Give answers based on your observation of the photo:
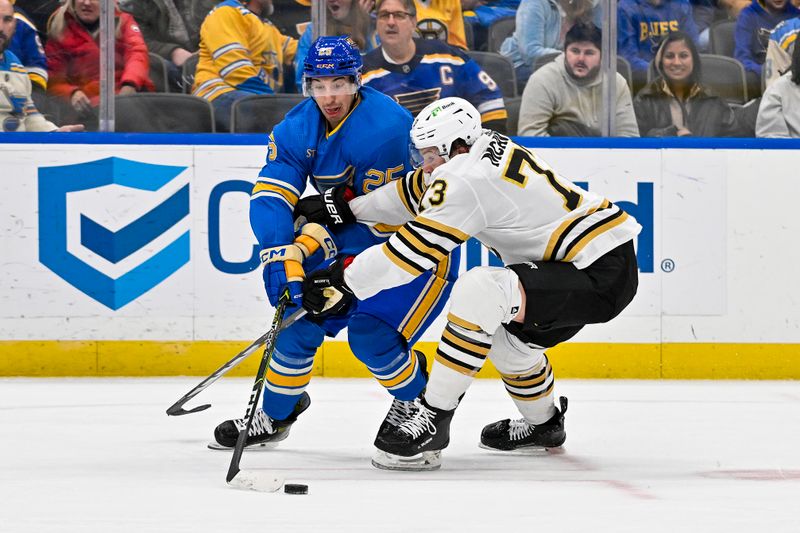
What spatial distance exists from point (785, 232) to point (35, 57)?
3.06 metres

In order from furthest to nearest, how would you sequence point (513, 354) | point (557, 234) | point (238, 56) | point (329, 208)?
point (238, 56), point (329, 208), point (513, 354), point (557, 234)

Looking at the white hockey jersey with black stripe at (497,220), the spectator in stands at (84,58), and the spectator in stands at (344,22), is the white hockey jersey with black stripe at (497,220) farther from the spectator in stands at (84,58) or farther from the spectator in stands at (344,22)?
the spectator in stands at (84,58)

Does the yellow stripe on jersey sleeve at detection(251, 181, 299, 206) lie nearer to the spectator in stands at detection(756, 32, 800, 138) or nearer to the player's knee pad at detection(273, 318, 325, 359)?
the player's knee pad at detection(273, 318, 325, 359)

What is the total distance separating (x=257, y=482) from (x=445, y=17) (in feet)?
9.24

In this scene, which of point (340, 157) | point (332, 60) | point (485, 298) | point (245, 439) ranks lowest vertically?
point (245, 439)

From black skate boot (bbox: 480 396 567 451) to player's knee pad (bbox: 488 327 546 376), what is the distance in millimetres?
204

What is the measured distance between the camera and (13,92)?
507 cm

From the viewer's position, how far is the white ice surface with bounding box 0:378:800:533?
8.13 feet

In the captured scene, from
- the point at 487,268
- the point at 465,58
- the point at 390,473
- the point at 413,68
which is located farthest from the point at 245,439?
the point at 465,58

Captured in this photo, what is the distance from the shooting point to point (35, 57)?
5.05 m

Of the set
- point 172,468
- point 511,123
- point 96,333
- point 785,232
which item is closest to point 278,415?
point 172,468

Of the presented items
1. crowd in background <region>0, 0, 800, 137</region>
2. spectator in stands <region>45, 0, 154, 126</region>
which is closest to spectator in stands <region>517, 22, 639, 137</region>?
crowd in background <region>0, 0, 800, 137</region>

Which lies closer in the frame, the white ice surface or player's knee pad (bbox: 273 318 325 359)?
the white ice surface

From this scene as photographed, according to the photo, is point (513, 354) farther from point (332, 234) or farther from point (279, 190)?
point (279, 190)
